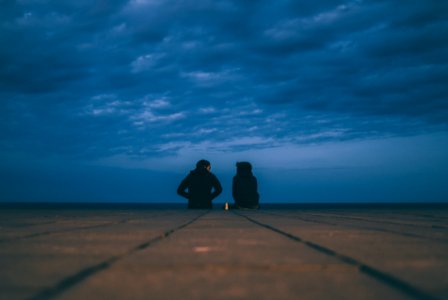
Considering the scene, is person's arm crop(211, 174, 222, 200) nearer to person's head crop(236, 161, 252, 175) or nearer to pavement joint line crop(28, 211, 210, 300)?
person's head crop(236, 161, 252, 175)

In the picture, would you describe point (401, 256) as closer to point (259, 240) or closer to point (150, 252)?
point (259, 240)

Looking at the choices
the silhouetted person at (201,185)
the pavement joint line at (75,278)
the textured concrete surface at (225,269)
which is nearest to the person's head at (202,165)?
the silhouetted person at (201,185)

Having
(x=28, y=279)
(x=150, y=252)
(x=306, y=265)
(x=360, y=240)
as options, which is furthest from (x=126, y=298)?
(x=360, y=240)

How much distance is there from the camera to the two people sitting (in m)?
10.9

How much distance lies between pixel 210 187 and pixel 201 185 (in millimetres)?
247

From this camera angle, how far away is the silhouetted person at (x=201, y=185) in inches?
426

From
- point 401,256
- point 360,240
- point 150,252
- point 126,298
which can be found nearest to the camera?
point 126,298

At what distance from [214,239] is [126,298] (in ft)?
5.91

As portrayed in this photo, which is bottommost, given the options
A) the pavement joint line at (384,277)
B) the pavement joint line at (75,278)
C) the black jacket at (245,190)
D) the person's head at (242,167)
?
the pavement joint line at (384,277)

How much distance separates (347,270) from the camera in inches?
71.6

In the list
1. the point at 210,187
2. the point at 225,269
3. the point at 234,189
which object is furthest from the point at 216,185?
the point at 225,269

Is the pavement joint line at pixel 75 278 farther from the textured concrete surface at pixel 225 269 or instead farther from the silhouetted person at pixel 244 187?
the silhouetted person at pixel 244 187

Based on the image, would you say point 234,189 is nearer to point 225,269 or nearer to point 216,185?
point 216,185

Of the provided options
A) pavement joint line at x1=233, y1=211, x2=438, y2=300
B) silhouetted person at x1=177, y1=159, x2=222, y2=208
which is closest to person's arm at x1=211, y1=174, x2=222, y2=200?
silhouetted person at x1=177, y1=159, x2=222, y2=208
